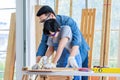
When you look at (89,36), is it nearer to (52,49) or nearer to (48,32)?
(52,49)

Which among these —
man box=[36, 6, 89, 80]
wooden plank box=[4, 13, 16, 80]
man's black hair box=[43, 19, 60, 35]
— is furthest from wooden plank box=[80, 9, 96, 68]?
man's black hair box=[43, 19, 60, 35]

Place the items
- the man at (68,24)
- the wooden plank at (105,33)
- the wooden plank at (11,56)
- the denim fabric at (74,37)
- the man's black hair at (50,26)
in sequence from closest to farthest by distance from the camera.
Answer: the man's black hair at (50,26)
the man at (68,24)
the denim fabric at (74,37)
the wooden plank at (11,56)
the wooden plank at (105,33)

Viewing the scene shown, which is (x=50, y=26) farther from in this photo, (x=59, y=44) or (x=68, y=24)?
(x=68, y=24)

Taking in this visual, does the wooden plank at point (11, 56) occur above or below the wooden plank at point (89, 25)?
below

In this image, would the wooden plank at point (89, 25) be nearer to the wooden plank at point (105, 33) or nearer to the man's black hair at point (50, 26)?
the wooden plank at point (105, 33)

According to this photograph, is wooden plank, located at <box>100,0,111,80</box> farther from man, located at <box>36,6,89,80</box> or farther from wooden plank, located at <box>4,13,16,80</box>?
wooden plank, located at <box>4,13,16,80</box>

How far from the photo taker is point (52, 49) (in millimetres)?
2662

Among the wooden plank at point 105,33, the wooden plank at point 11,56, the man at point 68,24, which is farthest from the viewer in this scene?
the wooden plank at point 105,33

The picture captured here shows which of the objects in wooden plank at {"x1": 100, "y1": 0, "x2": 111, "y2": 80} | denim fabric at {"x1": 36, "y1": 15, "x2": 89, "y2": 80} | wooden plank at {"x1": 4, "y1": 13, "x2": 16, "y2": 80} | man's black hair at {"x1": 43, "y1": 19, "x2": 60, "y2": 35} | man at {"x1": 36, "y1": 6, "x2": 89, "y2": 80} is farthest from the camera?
wooden plank at {"x1": 100, "y1": 0, "x2": 111, "y2": 80}

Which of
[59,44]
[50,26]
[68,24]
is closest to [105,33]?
[68,24]

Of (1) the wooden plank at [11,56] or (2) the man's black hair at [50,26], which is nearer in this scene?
(2) the man's black hair at [50,26]

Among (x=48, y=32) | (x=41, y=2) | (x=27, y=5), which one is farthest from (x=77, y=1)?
(x=48, y=32)

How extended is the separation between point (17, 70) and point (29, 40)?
43cm

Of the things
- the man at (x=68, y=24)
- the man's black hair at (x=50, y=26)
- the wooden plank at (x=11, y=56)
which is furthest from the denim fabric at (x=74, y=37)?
the wooden plank at (x=11, y=56)
